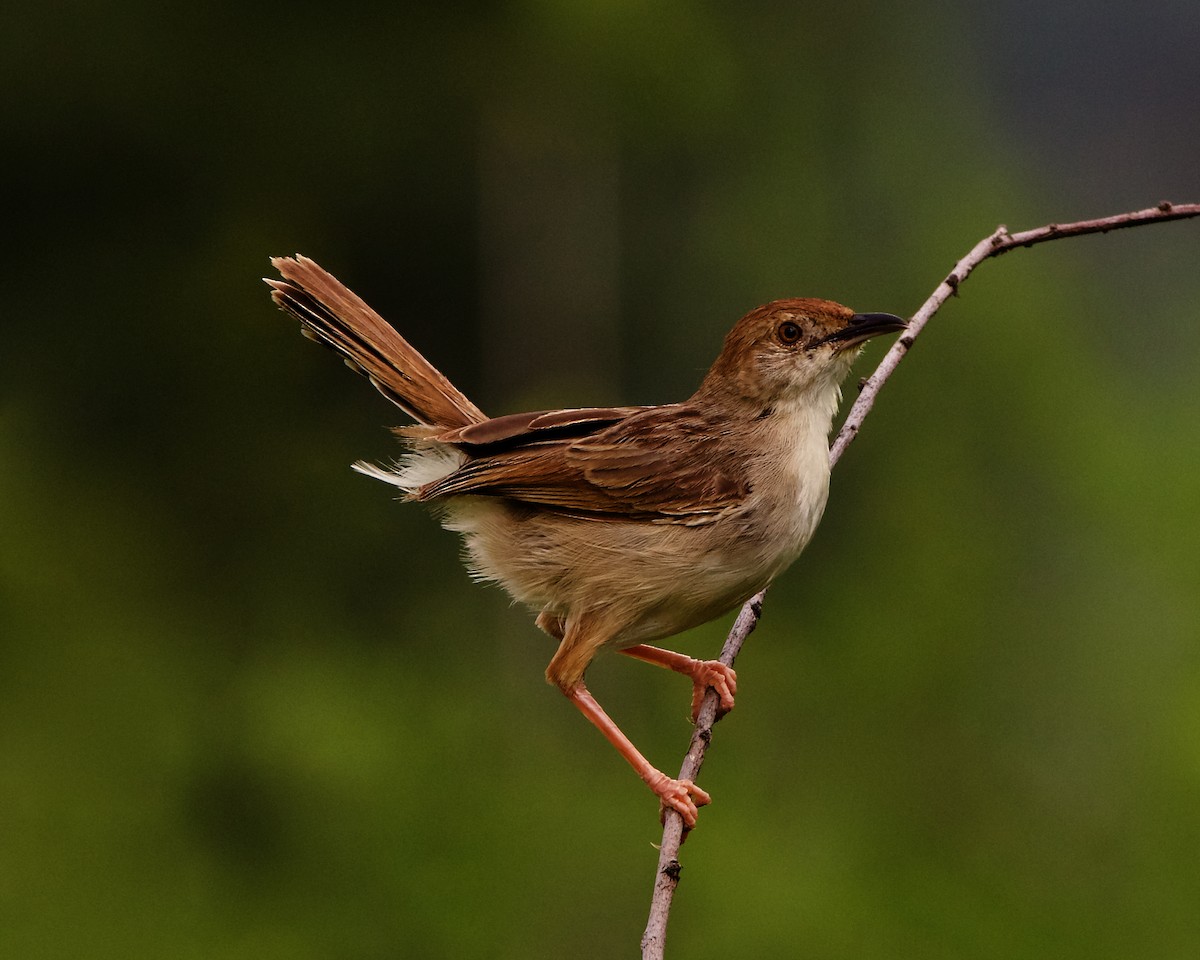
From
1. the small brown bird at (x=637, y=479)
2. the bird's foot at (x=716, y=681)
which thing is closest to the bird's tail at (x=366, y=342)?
the small brown bird at (x=637, y=479)

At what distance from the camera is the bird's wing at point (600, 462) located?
12.3 ft

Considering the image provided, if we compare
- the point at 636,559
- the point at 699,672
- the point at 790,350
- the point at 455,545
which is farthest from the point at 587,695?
the point at 455,545

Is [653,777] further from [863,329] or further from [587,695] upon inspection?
[863,329]

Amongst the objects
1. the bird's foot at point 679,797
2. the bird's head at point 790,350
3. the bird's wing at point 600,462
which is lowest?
the bird's foot at point 679,797

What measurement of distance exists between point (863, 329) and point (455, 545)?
28.2ft

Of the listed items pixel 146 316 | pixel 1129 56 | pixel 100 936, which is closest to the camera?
pixel 100 936

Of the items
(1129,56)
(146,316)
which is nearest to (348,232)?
(146,316)

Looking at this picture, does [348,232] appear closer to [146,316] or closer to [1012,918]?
[146,316]

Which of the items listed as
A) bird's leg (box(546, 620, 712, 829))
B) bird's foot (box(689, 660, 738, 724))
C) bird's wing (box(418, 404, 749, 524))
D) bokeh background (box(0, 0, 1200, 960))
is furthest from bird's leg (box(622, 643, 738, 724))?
bokeh background (box(0, 0, 1200, 960))

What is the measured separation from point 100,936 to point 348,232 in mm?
5917

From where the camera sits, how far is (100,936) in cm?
816

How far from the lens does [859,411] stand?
11.8ft

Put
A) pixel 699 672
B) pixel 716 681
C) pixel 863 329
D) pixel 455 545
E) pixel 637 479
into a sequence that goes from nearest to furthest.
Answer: pixel 863 329 → pixel 637 479 → pixel 716 681 → pixel 699 672 → pixel 455 545

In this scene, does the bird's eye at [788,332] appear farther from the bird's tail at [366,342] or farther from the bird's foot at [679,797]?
the bird's foot at [679,797]
